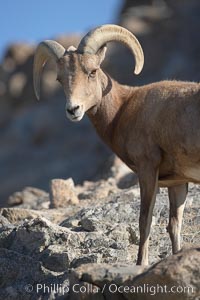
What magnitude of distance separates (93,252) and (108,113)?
2.41 metres

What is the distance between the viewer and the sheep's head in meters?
13.2

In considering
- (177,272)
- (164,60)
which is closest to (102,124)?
(177,272)

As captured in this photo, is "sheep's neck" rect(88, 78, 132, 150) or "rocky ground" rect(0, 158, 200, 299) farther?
→ "sheep's neck" rect(88, 78, 132, 150)

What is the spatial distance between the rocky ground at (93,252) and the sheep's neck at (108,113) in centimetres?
155

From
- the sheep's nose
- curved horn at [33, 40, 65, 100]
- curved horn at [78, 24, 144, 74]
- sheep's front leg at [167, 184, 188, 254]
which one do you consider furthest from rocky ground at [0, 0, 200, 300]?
curved horn at [78, 24, 144, 74]

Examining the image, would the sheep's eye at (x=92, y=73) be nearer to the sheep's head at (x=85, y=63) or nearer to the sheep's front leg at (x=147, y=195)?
the sheep's head at (x=85, y=63)

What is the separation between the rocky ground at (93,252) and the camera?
32.9 feet

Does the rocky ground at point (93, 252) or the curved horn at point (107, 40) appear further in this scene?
the curved horn at point (107, 40)

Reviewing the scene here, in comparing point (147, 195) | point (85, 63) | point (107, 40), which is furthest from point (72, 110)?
point (107, 40)

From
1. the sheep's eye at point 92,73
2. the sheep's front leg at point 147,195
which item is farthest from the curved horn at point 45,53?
the sheep's front leg at point 147,195

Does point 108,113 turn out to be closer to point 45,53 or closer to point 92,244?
point 45,53

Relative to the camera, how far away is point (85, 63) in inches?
529

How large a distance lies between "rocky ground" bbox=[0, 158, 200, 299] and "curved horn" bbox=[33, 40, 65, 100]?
2.59 metres

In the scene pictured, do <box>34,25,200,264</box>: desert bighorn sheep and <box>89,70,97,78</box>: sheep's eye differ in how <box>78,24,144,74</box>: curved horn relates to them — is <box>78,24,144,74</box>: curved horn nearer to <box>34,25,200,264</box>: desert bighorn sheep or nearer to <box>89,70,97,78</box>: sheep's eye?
<box>34,25,200,264</box>: desert bighorn sheep
